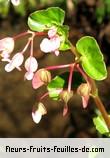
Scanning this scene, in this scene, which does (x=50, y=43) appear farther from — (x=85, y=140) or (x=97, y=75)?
(x=85, y=140)

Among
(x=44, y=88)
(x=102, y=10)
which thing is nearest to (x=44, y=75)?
(x=44, y=88)

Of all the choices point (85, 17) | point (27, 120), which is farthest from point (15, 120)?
point (85, 17)

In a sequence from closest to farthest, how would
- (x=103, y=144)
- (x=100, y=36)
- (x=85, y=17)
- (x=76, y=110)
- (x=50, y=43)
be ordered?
(x=50, y=43) → (x=103, y=144) → (x=76, y=110) → (x=100, y=36) → (x=85, y=17)

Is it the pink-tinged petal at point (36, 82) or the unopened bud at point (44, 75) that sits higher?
the unopened bud at point (44, 75)

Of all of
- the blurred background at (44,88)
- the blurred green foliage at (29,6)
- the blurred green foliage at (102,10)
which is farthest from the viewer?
the blurred green foliage at (29,6)

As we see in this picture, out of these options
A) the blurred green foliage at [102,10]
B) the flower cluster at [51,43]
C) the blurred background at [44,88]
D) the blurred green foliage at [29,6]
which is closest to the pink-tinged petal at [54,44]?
the flower cluster at [51,43]

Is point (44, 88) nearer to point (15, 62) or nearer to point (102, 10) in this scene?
point (102, 10)

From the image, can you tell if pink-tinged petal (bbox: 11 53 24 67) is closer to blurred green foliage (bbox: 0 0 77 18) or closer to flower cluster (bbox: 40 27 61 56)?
flower cluster (bbox: 40 27 61 56)

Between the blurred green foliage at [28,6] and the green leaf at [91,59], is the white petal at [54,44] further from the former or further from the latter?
the blurred green foliage at [28,6]
